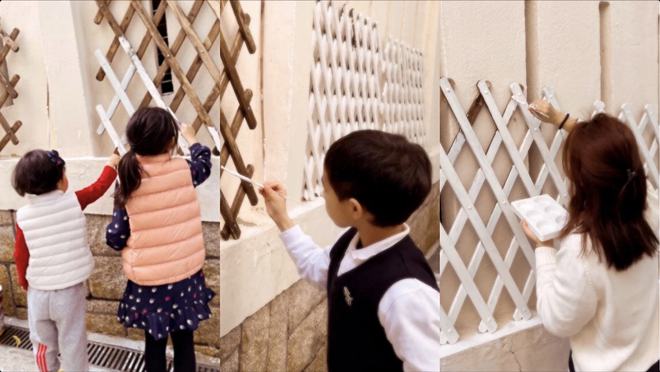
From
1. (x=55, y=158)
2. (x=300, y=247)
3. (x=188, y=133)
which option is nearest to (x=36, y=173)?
(x=55, y=158)

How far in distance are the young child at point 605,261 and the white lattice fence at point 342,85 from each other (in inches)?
9.5

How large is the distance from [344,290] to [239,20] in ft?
0.82

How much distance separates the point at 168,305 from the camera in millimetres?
408

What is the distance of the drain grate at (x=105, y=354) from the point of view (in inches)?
15.6

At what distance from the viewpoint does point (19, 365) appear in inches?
15.2

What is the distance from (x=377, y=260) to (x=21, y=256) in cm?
31

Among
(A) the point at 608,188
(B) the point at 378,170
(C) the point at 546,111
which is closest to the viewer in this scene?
(B) the point at 378,170

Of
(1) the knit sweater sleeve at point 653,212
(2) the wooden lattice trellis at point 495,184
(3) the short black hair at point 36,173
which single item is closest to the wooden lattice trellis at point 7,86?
(3) the short black hair at point 36,173

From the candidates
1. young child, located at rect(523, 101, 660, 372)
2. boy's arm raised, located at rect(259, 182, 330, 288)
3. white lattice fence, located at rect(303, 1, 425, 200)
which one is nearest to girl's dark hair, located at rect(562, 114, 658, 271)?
young child, located at rect(523, 101, 660, 372)

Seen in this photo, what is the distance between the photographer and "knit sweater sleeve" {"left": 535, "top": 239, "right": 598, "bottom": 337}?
0.52 meters

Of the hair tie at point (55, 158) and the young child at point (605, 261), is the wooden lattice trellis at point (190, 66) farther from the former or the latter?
the young child at point (605, 261)

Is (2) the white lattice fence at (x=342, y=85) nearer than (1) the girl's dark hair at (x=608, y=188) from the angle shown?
Yes

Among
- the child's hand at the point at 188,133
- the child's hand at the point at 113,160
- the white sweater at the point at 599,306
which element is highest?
the child's hand at the point at 188,133

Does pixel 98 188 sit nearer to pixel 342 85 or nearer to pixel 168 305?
pixel 168 305
